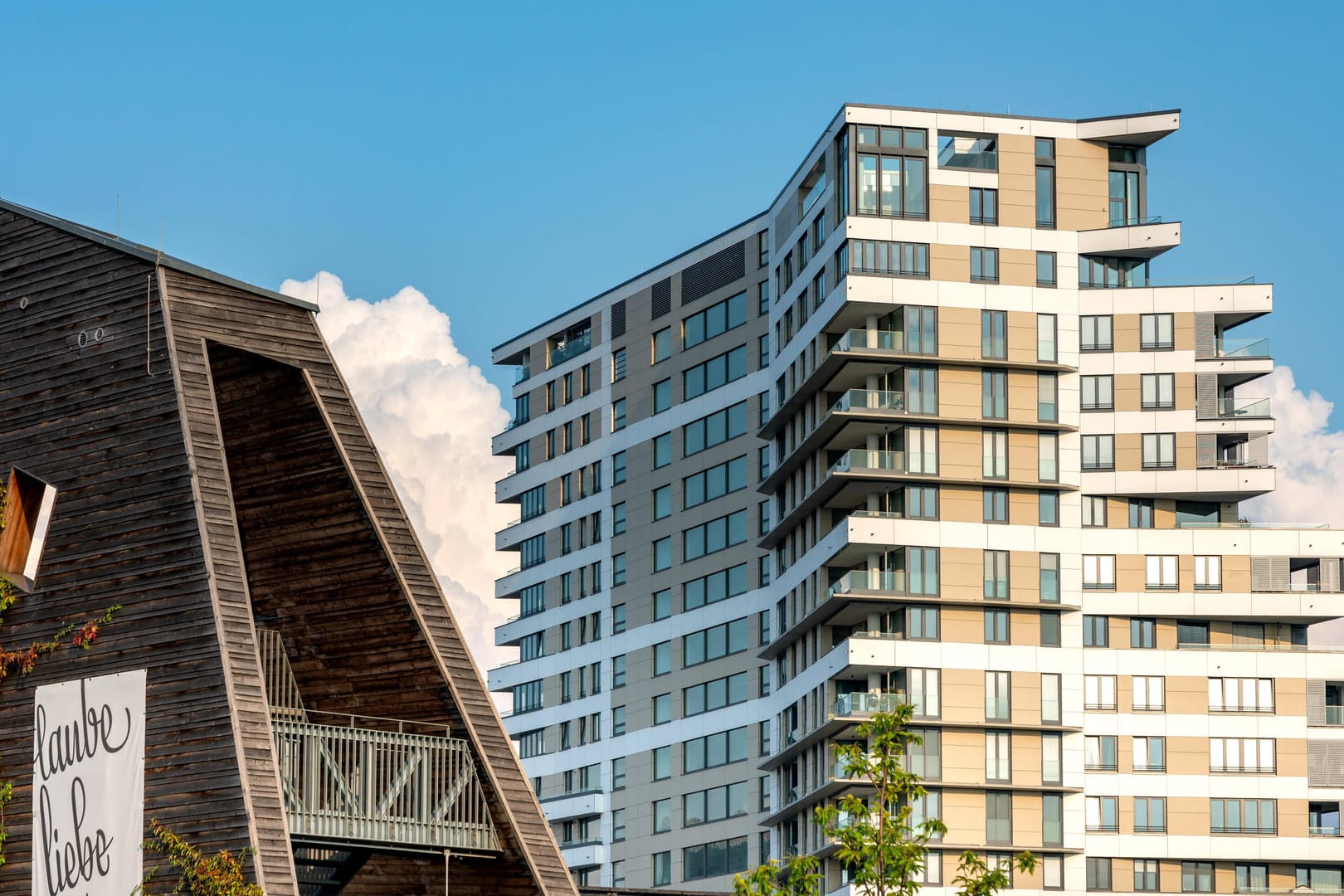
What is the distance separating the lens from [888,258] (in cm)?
9200

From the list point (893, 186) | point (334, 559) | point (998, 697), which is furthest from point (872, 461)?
point (334, 559)

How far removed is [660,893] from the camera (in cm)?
3897

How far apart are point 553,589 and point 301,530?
97616 mm

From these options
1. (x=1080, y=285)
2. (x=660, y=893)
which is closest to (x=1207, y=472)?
(x=1080, y=285)

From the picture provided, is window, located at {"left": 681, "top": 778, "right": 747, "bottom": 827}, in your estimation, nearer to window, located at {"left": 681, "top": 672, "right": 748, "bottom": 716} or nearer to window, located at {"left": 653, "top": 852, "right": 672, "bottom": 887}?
window, located at {"left": 653, "top": 852, "right": 672, "bottom": 887}

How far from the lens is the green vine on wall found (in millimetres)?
27719

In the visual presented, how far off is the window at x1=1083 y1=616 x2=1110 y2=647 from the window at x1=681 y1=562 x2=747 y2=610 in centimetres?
2209

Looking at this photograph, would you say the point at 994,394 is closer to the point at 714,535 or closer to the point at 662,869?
the point at 714,535

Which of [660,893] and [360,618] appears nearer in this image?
[360,618]

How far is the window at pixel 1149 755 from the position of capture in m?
91.3

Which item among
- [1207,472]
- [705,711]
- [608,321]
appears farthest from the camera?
[608,321]

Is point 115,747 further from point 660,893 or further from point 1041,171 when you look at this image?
point 1041,171

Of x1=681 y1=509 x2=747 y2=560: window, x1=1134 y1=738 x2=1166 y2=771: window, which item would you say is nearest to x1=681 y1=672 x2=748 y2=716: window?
x1=681 y1=509 x2=747 y2=560: window

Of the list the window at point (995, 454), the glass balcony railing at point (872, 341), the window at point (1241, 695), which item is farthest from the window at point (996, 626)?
the glass balcony railing at point (872, 341)
